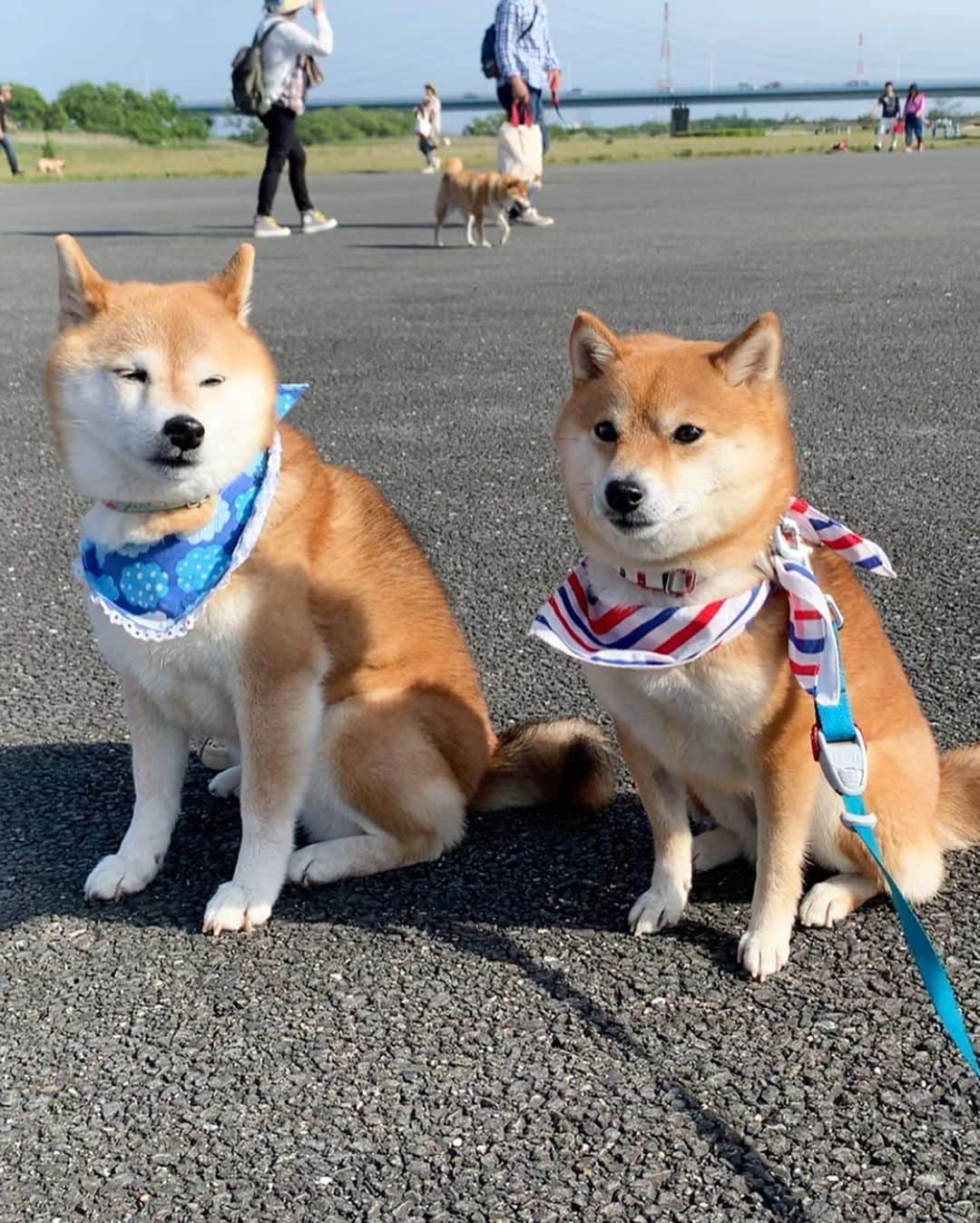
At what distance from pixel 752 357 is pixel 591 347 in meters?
0.33

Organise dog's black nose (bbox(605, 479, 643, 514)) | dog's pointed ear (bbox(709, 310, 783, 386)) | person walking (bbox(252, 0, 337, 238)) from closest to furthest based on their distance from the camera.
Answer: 1. dog's black nose (bbox(605, 479, 643, 514))
2. dog's pointed ear (bbox(709, 310, 783, 386))
3. person walking (bbox(252, 0, 337, 238))

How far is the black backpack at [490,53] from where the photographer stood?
14.7m

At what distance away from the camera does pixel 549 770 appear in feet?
11.0

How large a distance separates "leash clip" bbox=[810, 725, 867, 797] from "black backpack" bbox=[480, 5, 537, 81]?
13854 millimetres

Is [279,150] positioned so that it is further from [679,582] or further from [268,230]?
[679,582]

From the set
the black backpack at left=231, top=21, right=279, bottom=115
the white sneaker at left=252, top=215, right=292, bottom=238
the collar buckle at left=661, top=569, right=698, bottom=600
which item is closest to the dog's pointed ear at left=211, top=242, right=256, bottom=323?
the collar buckle at left=661, top=569, right=698, bottom=600

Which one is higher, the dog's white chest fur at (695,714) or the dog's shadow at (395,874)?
the dog's white chest fur at (695,714)

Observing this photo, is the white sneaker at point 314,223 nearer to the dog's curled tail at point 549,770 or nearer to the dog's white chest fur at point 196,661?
the dog's curled tail at point 549,770

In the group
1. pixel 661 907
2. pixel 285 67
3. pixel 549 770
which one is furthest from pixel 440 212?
pixel 661 907

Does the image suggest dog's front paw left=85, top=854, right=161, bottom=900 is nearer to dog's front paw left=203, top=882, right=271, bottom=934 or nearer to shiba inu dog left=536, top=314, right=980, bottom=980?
dog's front paw left=203, top=882, right=271, bottom=934

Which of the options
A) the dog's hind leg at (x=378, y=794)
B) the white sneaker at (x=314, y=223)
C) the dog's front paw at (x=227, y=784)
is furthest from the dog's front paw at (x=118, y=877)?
the white sneaker at (x=314, y=223)

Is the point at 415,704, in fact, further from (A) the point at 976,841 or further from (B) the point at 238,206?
(B) the point at 238,206

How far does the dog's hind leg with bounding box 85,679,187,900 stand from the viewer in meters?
3.08

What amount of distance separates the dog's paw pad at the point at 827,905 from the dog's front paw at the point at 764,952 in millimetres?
149
